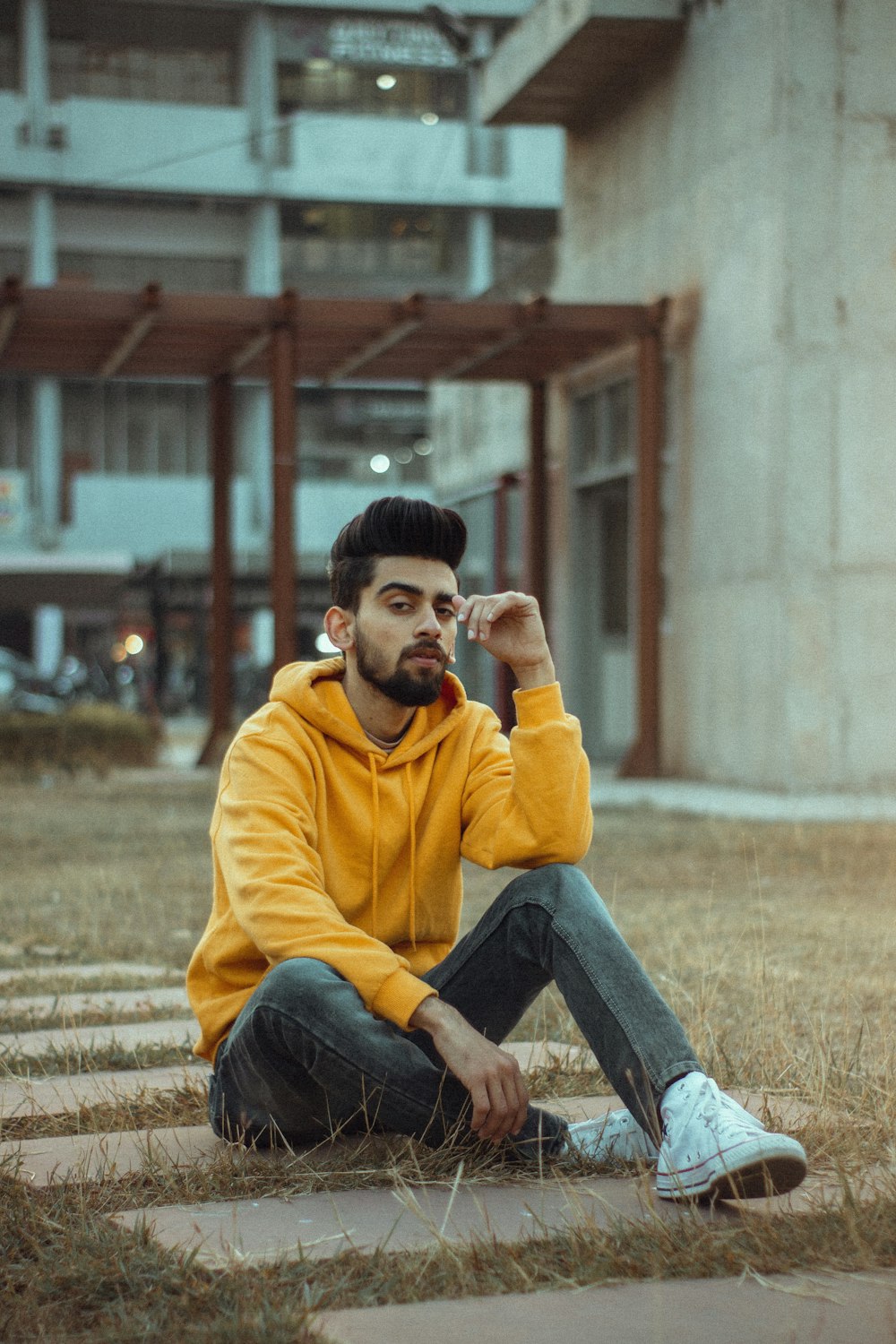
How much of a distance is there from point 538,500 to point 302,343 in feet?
11.0

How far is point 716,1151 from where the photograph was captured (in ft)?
9.44

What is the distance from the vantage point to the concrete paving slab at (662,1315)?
7.72ft

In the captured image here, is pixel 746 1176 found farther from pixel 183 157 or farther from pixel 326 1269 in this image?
pixel 183 157

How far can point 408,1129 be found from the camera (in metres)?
3.32

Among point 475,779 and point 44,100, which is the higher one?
point 44,100

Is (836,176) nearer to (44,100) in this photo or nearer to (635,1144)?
(635,1144)

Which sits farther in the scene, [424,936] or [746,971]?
[746,971]

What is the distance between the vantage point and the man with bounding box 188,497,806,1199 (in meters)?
3.13

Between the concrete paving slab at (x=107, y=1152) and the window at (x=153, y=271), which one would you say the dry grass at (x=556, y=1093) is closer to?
the concrete paving slab at (x=107, y=1152)

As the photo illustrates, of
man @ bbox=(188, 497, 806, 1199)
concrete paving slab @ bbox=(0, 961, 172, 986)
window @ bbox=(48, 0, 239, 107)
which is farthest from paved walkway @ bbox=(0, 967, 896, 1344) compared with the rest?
window @ bbox=(48, 0, 239, 107)

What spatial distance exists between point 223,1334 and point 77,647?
4281cm

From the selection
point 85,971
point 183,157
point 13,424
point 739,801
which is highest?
point 183,157

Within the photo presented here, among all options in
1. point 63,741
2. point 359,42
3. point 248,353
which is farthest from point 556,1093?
point 359,42

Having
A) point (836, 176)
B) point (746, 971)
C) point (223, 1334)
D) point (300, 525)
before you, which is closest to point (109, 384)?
point (300, 525)
